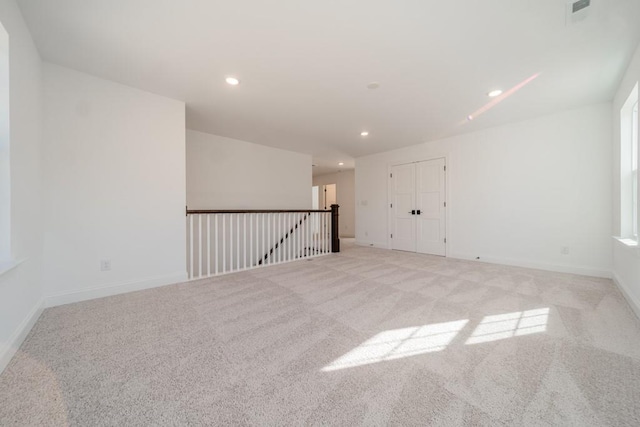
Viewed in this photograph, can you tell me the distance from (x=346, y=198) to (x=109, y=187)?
7.25m

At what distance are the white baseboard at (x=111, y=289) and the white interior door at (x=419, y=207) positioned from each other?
4.49 metres

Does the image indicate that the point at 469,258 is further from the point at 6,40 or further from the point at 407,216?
the point at 6,40

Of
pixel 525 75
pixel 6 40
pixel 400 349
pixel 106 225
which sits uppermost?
pixel 525 75

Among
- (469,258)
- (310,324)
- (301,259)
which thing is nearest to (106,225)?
(310,324)

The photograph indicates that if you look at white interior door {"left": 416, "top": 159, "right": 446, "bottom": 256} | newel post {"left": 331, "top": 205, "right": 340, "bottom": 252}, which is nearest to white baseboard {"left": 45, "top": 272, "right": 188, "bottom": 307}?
newel post {"left": 331, "top": 205, "right": 340, "bottom": 252}

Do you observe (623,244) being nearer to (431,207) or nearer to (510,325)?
(510,325)

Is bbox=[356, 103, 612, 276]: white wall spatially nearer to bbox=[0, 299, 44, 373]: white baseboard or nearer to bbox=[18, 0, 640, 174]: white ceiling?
bbox=[18, 0, 640, 174]: white ceiling

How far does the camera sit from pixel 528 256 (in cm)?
391

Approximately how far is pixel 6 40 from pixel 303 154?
16.5 feet

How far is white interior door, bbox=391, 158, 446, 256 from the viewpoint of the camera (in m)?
5.00

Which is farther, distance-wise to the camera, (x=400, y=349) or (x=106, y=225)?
(x=106, y=225)

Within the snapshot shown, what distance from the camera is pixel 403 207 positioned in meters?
5.62

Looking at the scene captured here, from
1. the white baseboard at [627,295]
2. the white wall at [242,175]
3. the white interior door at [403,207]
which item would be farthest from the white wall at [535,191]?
the white wall at [242,175]

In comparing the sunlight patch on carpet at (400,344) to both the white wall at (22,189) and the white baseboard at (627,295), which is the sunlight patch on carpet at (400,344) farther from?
the white wall at (22,189)
